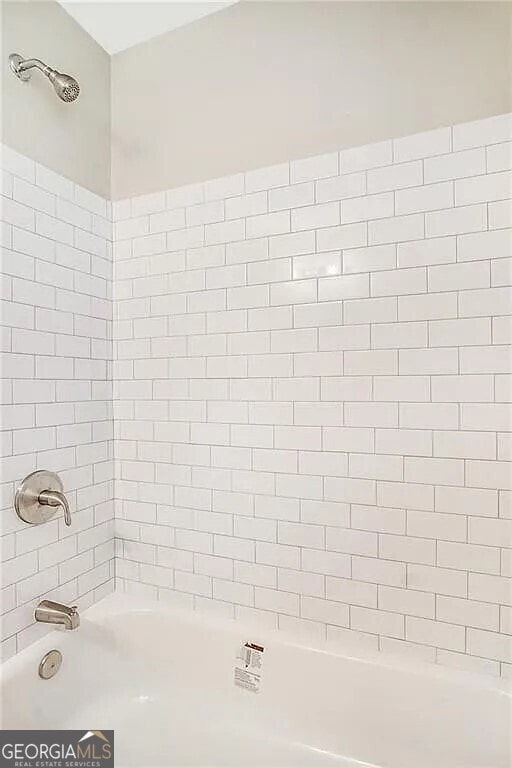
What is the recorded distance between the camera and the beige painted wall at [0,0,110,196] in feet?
5.00

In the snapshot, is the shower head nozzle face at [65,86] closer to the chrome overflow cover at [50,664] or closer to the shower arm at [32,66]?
the shower arm at [32,66]

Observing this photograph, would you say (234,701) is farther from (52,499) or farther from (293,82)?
(293,82)

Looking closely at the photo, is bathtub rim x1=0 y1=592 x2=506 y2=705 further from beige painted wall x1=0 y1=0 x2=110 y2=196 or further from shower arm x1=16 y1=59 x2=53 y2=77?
shower arm x1=16 y1=59 x2=53 y2=77

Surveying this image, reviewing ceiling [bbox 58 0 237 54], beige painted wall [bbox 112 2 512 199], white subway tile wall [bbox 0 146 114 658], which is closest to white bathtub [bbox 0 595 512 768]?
white subway tile wall [bbox 0 146 114 658]

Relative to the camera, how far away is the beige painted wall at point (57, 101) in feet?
5.00

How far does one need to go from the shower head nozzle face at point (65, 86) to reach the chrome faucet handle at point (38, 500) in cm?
120

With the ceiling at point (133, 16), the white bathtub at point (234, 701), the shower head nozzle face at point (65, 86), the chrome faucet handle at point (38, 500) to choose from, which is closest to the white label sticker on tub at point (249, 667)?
the white bathtub at point (234, 701)

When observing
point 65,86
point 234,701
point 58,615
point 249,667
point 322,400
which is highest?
point 65,86

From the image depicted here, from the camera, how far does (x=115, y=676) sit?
1.71m

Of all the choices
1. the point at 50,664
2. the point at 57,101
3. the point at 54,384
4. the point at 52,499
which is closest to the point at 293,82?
the point at 57,101

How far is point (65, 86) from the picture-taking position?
4.90 feet

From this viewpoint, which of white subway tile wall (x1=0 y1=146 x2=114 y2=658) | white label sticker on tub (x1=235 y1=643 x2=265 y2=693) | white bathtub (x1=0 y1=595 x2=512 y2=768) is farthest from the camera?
white label sticker on tub (x1=235 y1=643 x2=265 y2=693)

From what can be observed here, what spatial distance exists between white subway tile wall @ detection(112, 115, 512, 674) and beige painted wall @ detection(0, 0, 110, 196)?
9.3 inches

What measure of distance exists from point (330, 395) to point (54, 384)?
932mm
